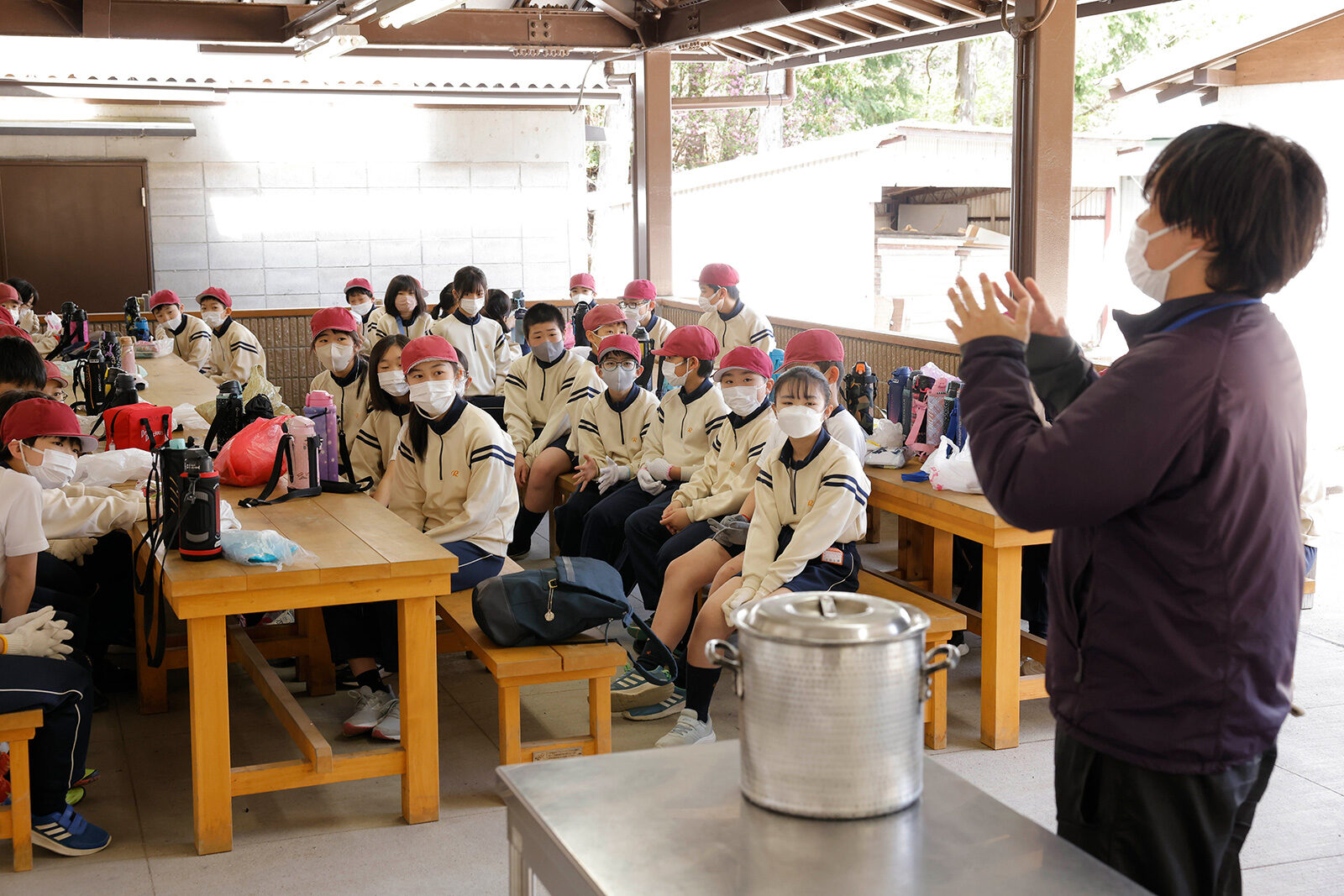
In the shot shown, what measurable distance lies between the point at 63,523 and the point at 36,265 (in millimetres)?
8542

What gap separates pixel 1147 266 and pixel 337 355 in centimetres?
472

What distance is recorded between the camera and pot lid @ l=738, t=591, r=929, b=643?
149 cm

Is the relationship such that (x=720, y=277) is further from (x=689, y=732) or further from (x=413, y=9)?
(x=689, y=732)

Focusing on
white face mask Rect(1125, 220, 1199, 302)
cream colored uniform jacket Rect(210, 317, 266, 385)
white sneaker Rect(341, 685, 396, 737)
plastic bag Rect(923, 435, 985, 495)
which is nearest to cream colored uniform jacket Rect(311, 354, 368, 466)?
white sneaker Rect(341, 685, 396, 737)

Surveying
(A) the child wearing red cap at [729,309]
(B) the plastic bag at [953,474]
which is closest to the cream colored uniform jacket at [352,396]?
(B) the plastic bag at [953,474]

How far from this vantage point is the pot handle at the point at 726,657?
1588 mm

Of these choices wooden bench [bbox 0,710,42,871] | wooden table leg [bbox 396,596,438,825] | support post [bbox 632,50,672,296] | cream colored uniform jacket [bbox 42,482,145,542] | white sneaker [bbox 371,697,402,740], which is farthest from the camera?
support post [bbox 632,50,672,296]

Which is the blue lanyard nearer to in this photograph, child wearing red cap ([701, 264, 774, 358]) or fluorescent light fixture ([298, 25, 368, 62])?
child wearing red cap ([701, 264, 774, 358])

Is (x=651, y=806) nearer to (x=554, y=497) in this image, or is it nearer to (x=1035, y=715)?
(x=1035, y=715)

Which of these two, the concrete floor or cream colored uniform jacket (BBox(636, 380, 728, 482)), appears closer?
the concrete floor

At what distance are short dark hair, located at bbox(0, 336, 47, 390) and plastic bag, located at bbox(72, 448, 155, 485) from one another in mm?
590

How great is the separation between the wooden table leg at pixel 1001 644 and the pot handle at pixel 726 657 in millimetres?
2436

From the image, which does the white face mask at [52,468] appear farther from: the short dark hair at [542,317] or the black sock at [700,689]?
the short dark hair at [542,317]

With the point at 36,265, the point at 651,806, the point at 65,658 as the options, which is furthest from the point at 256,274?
the point at 651,806
